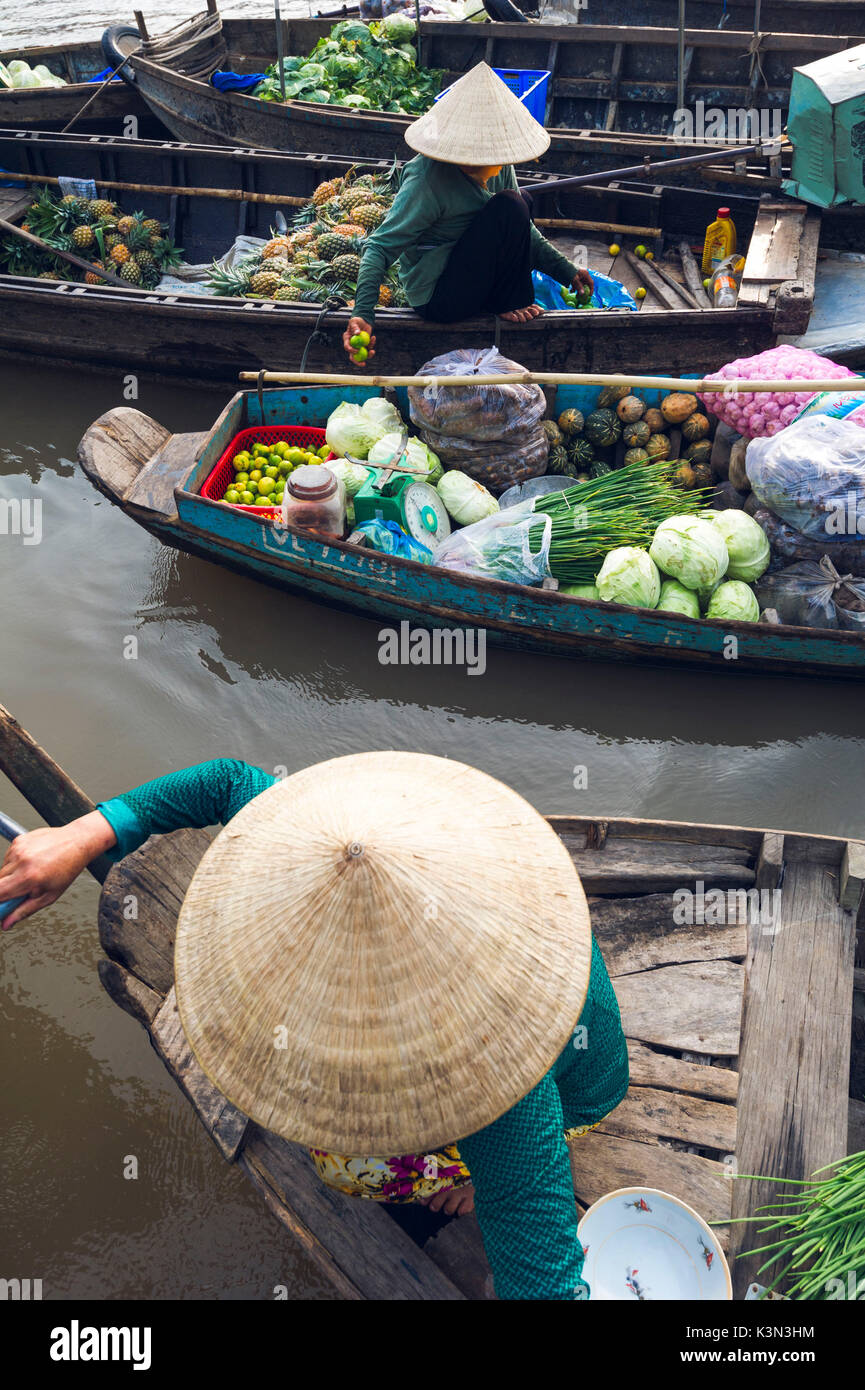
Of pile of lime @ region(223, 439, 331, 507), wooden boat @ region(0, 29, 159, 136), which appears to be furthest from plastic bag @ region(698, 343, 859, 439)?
wooden boat @ region(0, 29, 159, 136)

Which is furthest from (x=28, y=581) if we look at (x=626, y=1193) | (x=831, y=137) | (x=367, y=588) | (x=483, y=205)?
(x=831, y=137)

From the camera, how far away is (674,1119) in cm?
233

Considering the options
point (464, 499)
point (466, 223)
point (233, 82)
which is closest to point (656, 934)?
point (464, 499)

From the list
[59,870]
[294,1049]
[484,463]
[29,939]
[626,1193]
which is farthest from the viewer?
[484,463]

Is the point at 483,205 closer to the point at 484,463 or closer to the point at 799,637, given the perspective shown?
the point at 484,463

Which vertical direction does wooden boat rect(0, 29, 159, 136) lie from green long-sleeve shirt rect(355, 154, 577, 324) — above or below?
above

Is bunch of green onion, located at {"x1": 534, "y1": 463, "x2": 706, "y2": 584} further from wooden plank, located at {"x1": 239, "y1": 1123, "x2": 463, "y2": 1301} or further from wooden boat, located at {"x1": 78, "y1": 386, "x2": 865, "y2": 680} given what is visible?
wooden plank, located at {"x1": 239, "y1": 1123, "x2": 463, "y2": 1301}

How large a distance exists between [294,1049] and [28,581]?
450 cm

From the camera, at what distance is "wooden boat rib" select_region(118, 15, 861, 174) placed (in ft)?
22.7

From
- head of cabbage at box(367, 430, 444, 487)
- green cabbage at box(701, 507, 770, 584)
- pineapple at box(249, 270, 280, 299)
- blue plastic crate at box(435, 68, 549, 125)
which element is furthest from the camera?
blue plastic crate at box(435, 68, 549, 125)

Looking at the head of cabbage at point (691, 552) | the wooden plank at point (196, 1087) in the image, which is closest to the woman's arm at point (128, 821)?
the wooden plank at point (196, 1087)

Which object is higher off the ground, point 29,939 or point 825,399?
point 825,399

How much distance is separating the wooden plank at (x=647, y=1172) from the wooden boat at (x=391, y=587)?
2.26m

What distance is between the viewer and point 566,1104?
2.02m
